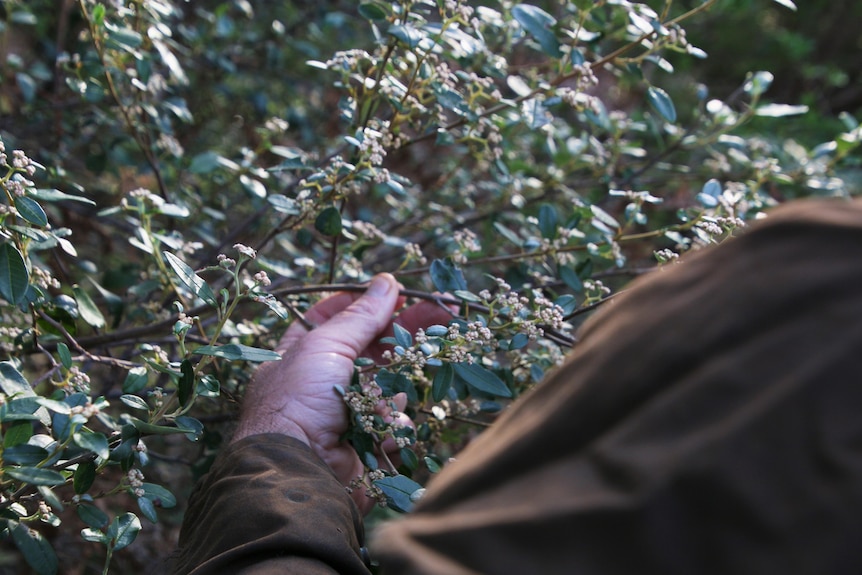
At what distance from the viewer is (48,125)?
2596mm

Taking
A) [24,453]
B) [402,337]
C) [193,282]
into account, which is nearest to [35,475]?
[24,453]

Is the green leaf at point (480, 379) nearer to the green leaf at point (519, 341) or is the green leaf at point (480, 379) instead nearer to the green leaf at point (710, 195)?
the green leaf at point (519, 341)

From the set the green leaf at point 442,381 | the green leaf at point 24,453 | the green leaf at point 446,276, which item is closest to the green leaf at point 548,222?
the green leaf at point 446,276

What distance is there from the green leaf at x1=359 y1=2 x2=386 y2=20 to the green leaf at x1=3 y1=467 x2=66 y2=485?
1.14 metres

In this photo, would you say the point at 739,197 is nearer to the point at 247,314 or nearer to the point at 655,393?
the point at 655,393

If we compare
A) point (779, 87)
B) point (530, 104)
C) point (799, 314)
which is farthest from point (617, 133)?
point (779, 87)

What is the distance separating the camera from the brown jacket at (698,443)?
0.63 metres

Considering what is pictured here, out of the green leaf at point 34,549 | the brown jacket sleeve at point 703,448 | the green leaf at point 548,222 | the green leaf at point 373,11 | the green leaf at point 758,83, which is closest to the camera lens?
the brown jacket sleeve at point 703,448

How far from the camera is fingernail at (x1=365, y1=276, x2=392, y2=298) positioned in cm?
170

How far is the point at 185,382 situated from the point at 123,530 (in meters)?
0.26

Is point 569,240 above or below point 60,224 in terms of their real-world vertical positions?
above

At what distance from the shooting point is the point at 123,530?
1339 millimetres

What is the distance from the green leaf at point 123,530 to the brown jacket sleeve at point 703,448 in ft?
2.53

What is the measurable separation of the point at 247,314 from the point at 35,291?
1256 mm
